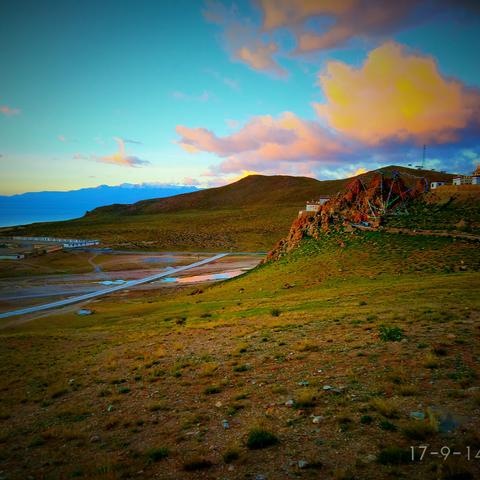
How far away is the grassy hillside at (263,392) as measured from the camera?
7152 millimetres

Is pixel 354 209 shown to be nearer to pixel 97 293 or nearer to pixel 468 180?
pixel 468 180

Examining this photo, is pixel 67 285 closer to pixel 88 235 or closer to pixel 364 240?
pixel 364 240

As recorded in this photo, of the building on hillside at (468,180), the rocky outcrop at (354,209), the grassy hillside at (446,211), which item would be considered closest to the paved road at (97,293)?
the rocky outcrop at (354,209)

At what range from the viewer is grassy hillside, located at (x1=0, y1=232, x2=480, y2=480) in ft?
23.5

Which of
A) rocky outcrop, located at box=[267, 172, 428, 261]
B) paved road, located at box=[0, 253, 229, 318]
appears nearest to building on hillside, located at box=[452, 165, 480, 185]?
rocky outcrop, located at box=[267, 172, 428, 261]

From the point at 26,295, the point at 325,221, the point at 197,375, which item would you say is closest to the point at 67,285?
the point at 26,295

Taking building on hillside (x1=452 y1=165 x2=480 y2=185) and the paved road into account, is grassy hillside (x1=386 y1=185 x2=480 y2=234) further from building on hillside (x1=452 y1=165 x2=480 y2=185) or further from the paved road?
the paved road

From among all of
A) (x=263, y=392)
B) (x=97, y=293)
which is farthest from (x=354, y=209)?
(x=263, y=392)

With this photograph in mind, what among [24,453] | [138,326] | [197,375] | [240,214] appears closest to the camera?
[24,453]

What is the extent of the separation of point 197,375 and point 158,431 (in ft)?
12.9

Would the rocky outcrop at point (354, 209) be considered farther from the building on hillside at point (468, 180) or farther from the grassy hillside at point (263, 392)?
the grassy hillside at point (263, 392)

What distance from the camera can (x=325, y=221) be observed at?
152 feet

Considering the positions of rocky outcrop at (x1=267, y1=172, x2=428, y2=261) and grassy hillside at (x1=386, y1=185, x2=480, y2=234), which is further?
rocky outcrop at (x1=267, y1=172, x2=428, y2=261)

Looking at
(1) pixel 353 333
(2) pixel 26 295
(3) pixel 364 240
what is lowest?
(2) pixel 26 295
